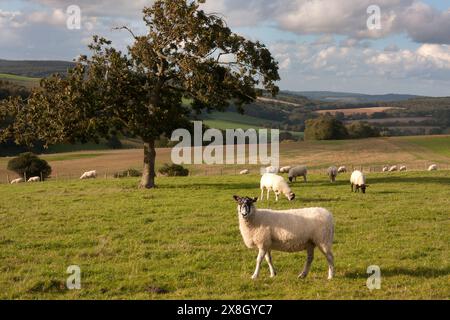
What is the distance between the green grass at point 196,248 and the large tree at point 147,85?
5.00 meters

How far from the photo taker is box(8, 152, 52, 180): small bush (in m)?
52.3

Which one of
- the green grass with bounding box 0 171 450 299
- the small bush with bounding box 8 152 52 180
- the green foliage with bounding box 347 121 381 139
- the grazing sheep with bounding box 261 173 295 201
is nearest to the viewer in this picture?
the green grass with bounding box 0 171 450 299

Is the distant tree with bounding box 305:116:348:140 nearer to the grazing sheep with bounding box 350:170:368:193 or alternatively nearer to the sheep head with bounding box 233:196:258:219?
the grazing sheep with bounding box 350:170:368:193

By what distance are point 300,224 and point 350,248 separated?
11.1 feet

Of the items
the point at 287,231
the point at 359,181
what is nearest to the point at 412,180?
the point at 359,181

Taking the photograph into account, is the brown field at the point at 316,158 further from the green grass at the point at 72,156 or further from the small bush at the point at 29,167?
the small bush at the point at 29,167

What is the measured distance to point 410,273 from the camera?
39.6 feet

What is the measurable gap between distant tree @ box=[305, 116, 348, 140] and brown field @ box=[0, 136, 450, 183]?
1184 cm

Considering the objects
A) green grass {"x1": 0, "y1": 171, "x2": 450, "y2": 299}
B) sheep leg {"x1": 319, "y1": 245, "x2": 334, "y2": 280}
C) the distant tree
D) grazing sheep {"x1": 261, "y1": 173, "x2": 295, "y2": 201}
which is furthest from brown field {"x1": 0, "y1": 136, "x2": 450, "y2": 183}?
sheep leg {"x1": 319, "y1": 245, "x2": 334, "y2": 280}

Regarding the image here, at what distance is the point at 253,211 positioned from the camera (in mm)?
12523

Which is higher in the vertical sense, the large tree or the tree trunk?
the large tree

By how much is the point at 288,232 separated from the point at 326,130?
87.5 m

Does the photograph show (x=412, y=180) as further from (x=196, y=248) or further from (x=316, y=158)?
(x=316, y=158)

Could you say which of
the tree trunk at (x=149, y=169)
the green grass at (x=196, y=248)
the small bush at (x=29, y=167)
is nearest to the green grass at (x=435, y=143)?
the tree trunk at (x=149, y=169)
